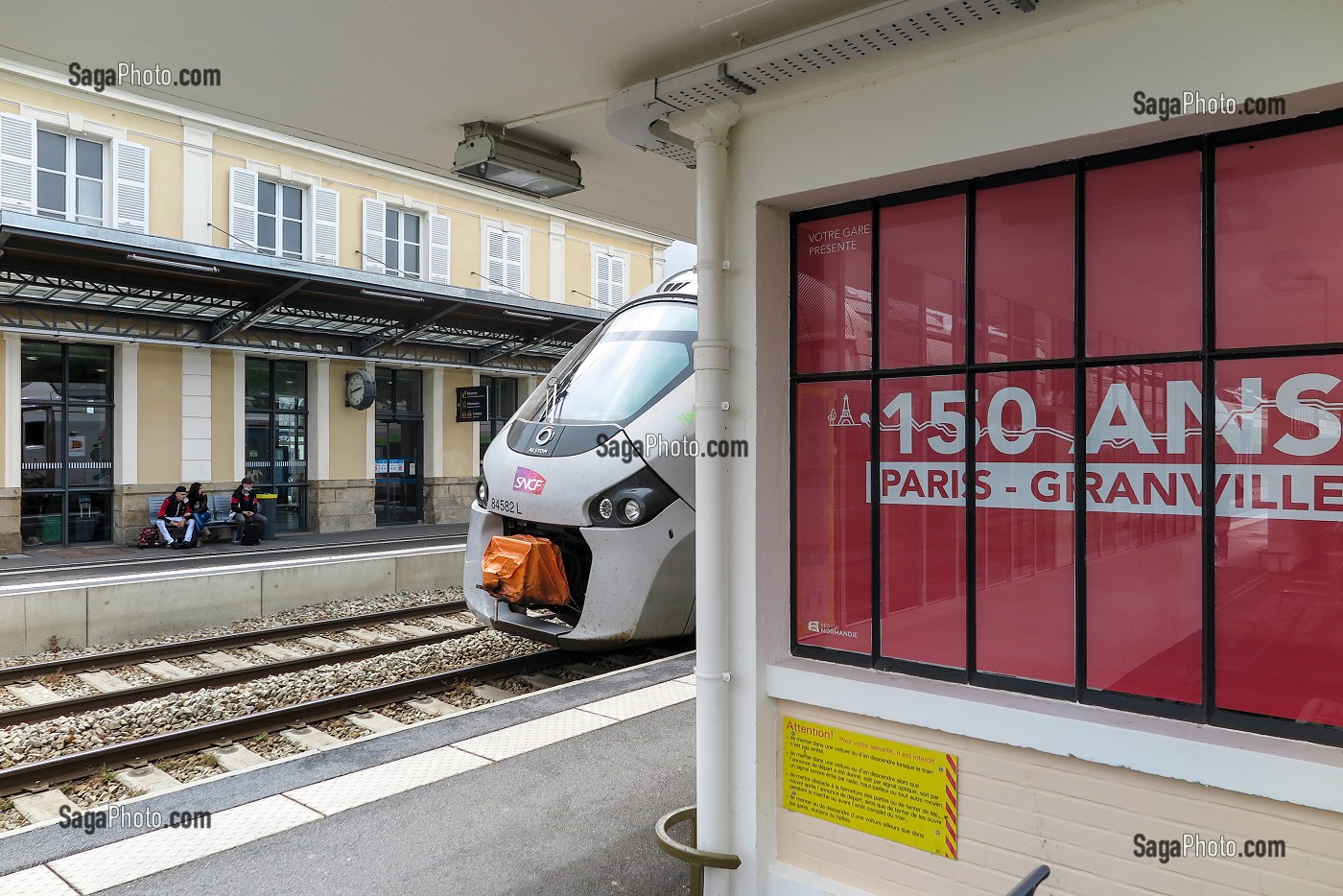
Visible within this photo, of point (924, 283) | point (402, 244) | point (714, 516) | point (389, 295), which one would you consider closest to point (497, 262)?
point (402, 244)

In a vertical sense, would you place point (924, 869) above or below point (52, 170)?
below

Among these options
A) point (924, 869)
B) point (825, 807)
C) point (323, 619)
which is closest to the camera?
point (924, 869)

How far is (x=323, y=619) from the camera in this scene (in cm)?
1094

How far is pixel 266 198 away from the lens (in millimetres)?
20016

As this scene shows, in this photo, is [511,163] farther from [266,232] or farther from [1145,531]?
[266,232]

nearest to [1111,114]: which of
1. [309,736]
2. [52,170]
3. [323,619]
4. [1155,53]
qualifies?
[1155,53]

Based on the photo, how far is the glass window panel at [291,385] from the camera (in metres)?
20.0

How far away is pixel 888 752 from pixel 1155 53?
2.64 meters

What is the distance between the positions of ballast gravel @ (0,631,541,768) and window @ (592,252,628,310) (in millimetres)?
18670

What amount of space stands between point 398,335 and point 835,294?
54.7ft

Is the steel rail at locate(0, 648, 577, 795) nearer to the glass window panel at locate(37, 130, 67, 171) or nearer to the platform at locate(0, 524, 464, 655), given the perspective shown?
the platform at locate(0, 524, 464, 655)

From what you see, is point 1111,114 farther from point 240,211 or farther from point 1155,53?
point 240,211

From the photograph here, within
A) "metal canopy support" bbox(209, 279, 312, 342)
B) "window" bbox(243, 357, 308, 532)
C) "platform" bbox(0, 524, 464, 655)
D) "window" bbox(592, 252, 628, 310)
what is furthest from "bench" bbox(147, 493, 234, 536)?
"window" bbox(592, 252, 628, 310)

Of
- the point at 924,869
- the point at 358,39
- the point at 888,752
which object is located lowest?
the point at 924,869
